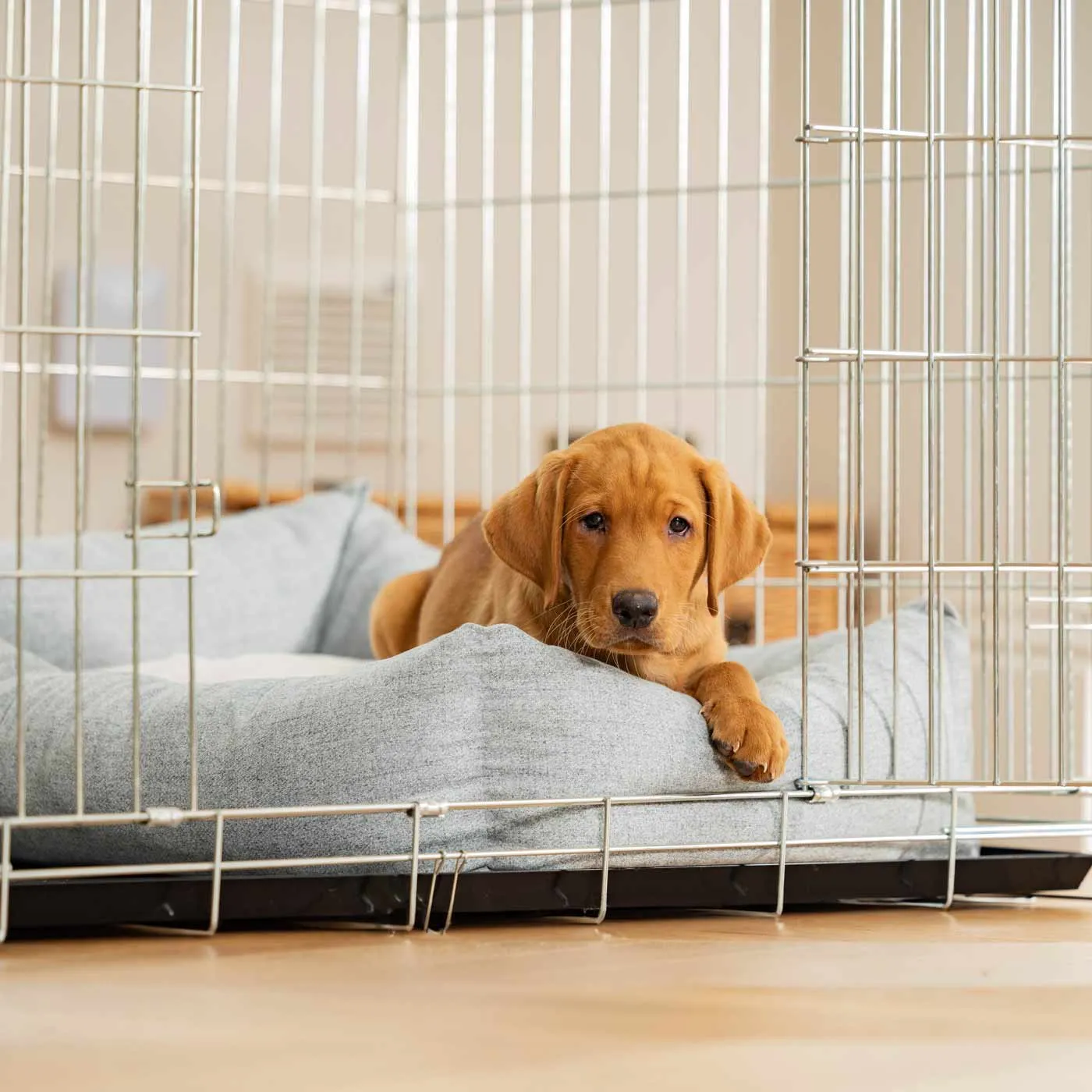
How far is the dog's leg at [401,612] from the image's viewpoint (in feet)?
7.40

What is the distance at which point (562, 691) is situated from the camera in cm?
153

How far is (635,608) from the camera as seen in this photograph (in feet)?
5.20

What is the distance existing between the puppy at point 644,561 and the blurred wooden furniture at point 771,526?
6.06 ft

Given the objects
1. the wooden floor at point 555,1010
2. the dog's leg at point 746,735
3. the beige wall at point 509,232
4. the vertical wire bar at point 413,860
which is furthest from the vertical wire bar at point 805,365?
the beige wall at point 509,232

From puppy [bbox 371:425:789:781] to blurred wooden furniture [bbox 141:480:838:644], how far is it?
1846 millimetres

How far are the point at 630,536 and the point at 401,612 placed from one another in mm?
705

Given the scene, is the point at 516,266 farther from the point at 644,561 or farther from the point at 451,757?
the point at 451,757

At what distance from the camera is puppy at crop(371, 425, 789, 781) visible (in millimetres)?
1596

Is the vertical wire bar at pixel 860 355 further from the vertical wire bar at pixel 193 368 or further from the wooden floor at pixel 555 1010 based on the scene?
the vertical wire bar at pixel 193 368

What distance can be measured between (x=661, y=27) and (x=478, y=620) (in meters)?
3.18

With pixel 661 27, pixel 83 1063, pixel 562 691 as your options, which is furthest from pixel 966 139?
pixel 661 27

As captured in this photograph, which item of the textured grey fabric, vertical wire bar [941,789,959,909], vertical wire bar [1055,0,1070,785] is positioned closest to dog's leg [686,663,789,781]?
vertical wire bar [941,789,959,909]

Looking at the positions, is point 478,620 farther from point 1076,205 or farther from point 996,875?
point 1076,205

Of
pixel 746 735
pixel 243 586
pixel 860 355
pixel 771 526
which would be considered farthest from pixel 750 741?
pixel 771 526
